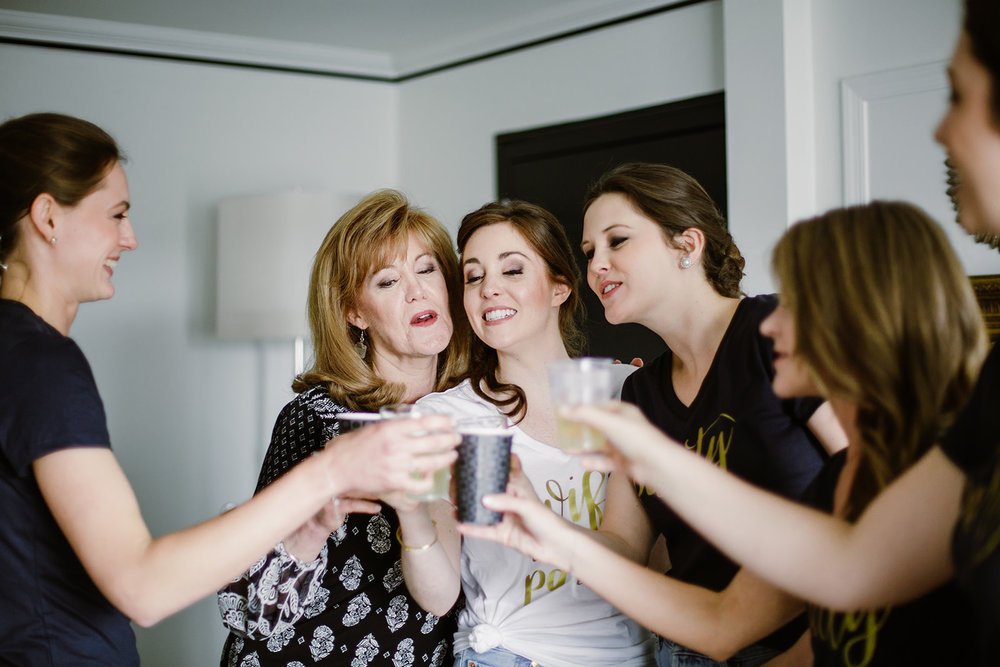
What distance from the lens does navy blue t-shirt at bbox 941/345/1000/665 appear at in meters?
0.95

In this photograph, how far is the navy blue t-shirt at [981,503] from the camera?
0.95 metres

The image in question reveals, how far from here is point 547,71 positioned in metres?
4.79

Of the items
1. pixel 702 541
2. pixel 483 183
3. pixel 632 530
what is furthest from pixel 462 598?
pixel 483 183

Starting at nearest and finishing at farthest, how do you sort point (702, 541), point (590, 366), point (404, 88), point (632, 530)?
1. point (590, 366)
2. point (702, 541)
3. point (632, 530)
4. point (404, 88)

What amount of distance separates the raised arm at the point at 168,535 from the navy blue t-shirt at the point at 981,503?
710mm

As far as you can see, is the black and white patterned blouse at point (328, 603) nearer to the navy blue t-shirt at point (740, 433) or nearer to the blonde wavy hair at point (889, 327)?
the navy blue t-shirt at point (740, 433)

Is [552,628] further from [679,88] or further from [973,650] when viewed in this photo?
[679,88]

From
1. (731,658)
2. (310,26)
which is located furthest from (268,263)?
(731,658)

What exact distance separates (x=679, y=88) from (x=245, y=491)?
316 centimetres

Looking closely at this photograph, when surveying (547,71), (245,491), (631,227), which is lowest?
(245,491)

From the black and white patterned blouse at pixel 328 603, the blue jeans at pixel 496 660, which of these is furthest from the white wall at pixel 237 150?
the blue jeans at pixel 496 660

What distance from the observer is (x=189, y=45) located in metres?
4.86

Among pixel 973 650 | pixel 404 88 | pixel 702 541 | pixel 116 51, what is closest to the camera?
pixel 973 650

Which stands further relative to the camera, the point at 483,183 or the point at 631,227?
the point at 483,183
